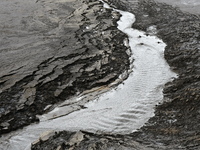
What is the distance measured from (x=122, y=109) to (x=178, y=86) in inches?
56.6

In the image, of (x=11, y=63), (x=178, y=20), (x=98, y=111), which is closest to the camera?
(x=98, y=111)

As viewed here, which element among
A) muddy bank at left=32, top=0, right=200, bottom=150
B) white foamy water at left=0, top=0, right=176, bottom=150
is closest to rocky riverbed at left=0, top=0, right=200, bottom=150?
muddy bank at left=32, top=0, right=200, bottom=150

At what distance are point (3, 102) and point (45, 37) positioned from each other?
297cm

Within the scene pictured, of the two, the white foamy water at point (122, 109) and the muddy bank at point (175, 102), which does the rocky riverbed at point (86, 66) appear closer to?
the muddy bank at point (175, 102)

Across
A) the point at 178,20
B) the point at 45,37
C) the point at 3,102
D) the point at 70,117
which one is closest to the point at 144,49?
the point at 178,20

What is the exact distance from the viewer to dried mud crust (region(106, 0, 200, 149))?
192 inches

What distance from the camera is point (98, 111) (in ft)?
19.4

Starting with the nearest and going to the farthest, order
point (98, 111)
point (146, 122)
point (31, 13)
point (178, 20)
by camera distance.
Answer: point (146, 122) < point (98, 111) < point (178, 20) < point (31, 13)

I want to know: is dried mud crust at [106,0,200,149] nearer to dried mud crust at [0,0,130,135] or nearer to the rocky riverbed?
the rocky riverbed

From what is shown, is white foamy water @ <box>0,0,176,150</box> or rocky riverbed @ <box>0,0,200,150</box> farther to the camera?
white foamy water @ <box>0,0,176,150</box>

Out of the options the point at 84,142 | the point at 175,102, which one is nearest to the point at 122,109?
the point at 175,102

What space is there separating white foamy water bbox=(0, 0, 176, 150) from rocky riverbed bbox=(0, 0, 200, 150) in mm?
196

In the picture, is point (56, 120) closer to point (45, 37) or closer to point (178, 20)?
point (45, 37)

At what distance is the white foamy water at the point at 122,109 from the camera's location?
17.5 ft
